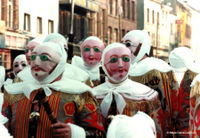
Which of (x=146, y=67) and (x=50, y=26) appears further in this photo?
(x=50, y=26)

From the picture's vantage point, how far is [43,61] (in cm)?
586

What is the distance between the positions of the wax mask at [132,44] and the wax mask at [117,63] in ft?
5.62

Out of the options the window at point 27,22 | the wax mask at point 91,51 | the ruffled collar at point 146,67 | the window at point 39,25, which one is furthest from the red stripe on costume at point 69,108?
the window at point 39,25

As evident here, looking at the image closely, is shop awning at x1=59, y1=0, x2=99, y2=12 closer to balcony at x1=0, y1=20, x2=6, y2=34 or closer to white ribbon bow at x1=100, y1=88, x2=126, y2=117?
balcony at x1=0, y1=20, x2=6, y2=34

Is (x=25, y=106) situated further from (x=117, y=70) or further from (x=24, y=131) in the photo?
(x=117, y=70)

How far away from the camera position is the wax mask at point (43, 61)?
19.1 ft

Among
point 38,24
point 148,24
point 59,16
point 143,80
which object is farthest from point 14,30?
point 148,24

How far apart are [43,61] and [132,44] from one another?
314 cm

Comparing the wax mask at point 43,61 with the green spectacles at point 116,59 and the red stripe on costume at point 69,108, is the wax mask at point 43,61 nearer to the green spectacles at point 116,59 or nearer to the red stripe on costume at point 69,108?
the red stripe on costume at point 69,108

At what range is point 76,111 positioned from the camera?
5.75 meters

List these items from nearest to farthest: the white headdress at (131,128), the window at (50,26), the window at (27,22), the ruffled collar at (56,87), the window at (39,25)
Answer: the white headdress at (131,128), the ruffled collar at (56,87), the window at (27,22), the window at (39,25), the window at (50,26)

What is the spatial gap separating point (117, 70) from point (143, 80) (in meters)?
1.49

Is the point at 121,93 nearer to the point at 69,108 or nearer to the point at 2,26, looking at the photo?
the point at 69,108

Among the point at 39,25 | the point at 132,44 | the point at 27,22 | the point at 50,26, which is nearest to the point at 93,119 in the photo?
the point at 132,44
